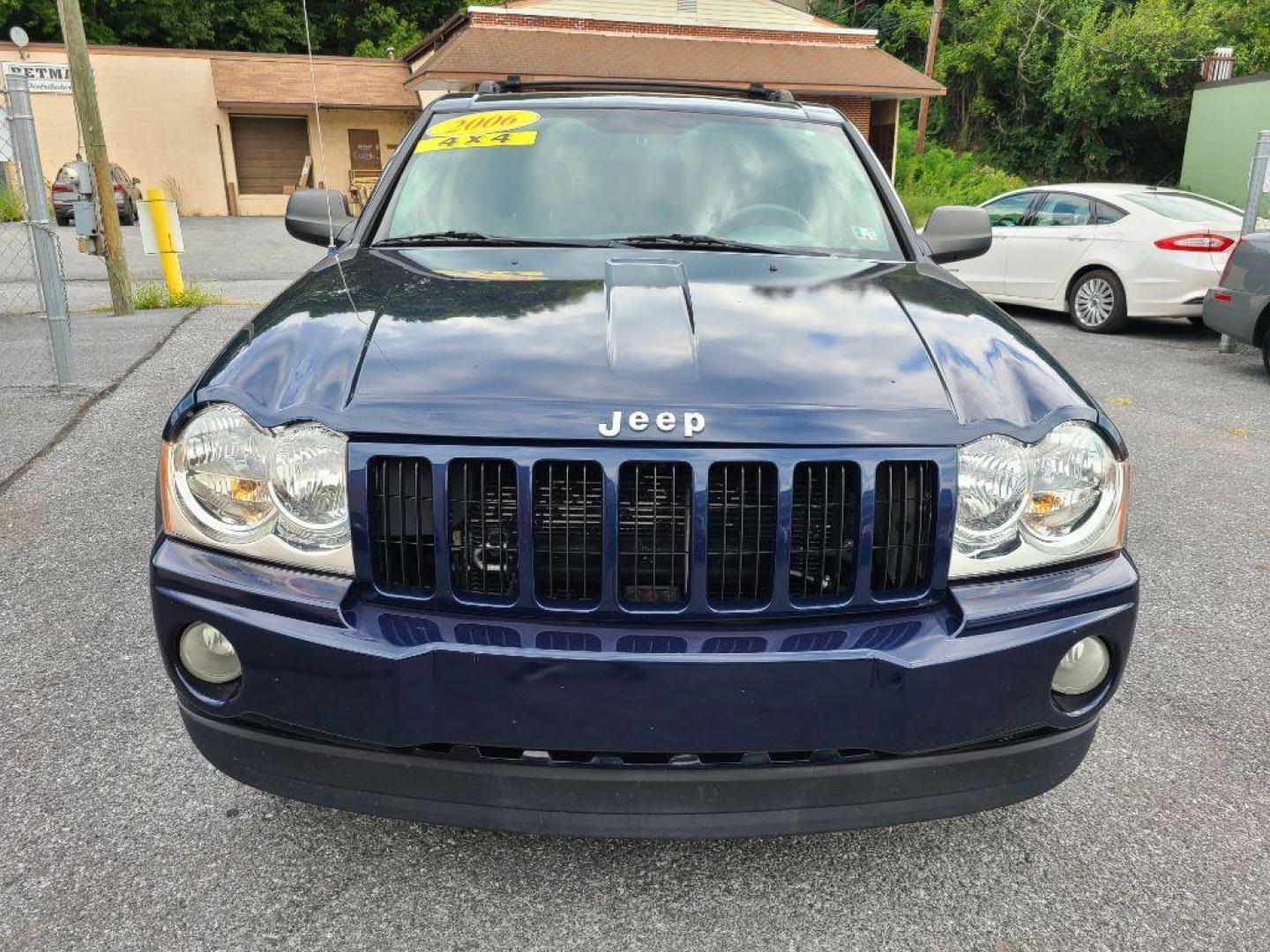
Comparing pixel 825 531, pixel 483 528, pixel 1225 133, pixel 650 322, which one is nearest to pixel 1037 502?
pixel 825 531

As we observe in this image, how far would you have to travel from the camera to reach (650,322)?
228 centimetres

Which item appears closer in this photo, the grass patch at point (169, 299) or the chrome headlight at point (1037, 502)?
the chrome headlight at point (1037, 502)

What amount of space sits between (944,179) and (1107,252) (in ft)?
68.3

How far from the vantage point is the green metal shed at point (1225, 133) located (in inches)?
856

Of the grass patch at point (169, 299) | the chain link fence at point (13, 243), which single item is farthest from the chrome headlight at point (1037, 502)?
the grass patch at point (169, 299)

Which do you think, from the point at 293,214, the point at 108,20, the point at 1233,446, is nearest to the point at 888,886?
the point at 293,214

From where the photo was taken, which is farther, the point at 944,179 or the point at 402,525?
the point at 944,179

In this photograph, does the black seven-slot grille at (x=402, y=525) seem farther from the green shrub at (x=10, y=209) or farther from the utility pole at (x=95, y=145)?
the green shrub at (x=10, y=209)

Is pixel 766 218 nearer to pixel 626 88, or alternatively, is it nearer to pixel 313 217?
pixel 626 88

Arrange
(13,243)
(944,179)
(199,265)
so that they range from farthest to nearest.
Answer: (944,179)
(13,243)
(199,265)

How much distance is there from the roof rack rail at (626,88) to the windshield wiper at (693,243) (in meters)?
1.12

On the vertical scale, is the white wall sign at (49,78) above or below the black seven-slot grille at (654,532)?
above

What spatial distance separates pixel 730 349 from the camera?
2.18m

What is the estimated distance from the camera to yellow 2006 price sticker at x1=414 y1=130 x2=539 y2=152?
11.3 ft
